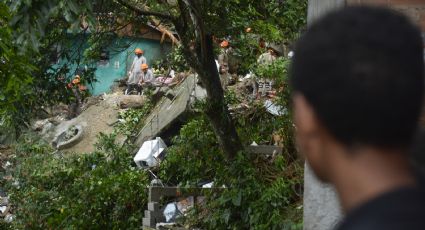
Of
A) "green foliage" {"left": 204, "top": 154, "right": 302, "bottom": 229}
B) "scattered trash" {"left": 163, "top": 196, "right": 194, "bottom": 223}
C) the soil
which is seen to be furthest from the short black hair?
the soil

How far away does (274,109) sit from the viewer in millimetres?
9203

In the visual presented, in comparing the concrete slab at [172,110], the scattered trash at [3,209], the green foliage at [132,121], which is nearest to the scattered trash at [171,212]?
the concrete slab at [172,110]

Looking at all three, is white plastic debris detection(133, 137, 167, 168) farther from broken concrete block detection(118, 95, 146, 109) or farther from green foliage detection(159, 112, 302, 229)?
broken concrete block detection(118, 95, 146, 109)

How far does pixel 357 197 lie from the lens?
4.43 ft

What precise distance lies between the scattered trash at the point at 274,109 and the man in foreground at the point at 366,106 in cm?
717

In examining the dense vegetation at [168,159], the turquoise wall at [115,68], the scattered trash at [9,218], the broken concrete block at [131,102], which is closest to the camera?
the dense vegetation at [168,159]

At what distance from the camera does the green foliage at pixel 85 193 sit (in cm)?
923

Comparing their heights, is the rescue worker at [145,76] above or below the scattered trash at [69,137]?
above

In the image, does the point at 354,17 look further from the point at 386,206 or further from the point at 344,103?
the point at 386,206

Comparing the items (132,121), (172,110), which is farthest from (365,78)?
(132,121)

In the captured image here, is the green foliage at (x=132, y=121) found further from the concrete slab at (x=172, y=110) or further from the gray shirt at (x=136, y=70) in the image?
the gray shirt at (x=136, y=70)

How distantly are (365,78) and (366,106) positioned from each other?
5cm

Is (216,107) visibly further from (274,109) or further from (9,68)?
(9,68)

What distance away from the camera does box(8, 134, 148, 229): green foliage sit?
9227 millimetres
